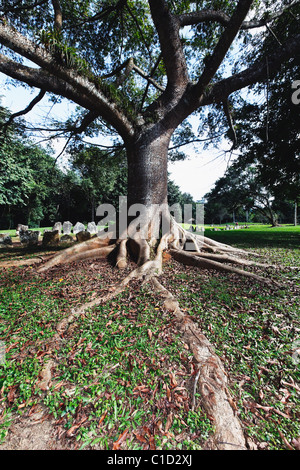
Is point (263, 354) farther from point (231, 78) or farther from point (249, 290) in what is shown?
point (231, 78)

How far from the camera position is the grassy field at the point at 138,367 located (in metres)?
1.44

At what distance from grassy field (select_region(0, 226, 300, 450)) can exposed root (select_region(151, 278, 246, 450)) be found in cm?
7

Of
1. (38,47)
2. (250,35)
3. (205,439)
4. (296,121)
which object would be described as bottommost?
(205,439)

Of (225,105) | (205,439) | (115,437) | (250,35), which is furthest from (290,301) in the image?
(250,35)

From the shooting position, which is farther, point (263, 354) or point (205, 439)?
point (263, 354)

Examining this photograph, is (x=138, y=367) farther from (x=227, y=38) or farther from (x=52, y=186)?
(x=52, y=186)

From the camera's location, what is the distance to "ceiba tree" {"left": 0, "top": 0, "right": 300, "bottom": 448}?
2.90m

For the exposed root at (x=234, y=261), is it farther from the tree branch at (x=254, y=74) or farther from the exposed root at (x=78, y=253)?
the tree branch at (x=254, y=74)

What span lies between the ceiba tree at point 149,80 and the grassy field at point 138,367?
0.21 metres

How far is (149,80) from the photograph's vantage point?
656cm

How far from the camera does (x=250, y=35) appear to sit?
269 inches

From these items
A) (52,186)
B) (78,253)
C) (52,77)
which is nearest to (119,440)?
(78,253)

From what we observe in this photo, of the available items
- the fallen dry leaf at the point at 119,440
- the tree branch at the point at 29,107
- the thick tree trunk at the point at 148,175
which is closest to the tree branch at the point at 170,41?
the thick tree trunk at the point at 148,175

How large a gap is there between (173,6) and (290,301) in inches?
369
